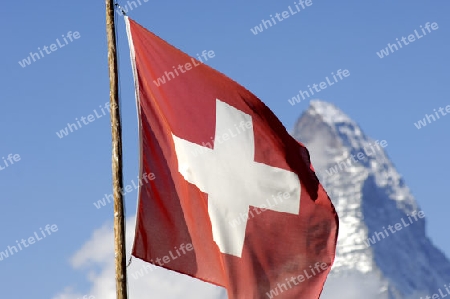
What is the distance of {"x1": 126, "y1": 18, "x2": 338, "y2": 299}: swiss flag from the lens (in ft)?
74.0

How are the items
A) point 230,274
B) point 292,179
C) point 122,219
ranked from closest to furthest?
point 122,219 → point 230,274 → point 292,179

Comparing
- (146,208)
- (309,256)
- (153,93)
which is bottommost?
(309,256)

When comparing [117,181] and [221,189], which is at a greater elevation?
[117,181]

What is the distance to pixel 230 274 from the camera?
76.6ft

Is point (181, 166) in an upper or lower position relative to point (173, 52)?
lower

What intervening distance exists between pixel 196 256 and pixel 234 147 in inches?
94.1

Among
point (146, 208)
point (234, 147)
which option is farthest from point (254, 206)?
point (146, 208)

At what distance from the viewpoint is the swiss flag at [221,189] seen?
22.6 metres

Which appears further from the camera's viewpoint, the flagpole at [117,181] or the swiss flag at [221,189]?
the swiss flag at [221,189]

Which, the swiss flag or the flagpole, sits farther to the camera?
the swiss flag

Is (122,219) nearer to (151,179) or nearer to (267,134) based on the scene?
(151,179)

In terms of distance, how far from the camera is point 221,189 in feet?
77.4

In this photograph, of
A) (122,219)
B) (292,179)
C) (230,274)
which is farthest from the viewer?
(292,179)

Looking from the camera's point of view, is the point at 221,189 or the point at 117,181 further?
the point at 221,189
